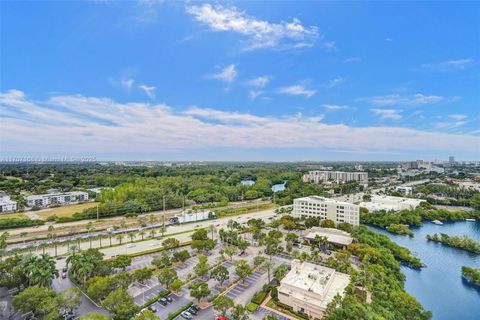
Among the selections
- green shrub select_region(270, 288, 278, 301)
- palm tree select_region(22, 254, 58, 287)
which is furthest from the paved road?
green shrub select_region(270, 288, 278, 301)

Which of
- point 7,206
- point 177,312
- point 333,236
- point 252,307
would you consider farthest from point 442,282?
point 7,206

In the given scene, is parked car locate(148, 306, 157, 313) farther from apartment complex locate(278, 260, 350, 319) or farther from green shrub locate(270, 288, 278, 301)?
apartment complex locate(278, 260, 350, 319)

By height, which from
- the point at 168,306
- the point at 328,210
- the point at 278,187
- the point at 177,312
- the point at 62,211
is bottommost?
the point at 278,187

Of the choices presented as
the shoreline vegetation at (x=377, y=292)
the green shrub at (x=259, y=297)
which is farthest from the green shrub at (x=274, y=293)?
the shoreline vegetation at (x=377, y=292)

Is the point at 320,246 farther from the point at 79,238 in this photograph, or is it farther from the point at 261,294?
the point at 79,238

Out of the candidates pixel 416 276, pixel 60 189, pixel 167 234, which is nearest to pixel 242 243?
pixel 167 234

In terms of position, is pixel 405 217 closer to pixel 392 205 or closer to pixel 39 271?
pixel 392 205
